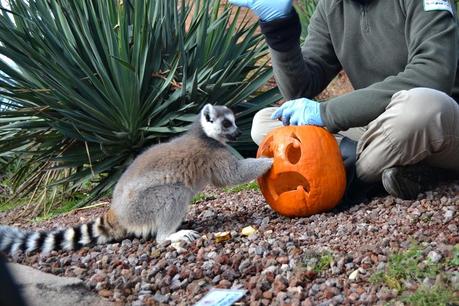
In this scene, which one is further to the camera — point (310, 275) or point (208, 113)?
point (208, 113)

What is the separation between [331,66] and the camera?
16.9ft

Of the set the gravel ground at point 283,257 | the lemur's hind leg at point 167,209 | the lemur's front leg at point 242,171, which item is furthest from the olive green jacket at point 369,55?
the lemur's hind leg at point 167,209

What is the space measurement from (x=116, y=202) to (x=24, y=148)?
3.21m

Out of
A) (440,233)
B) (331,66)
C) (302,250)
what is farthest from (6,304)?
(331,66)

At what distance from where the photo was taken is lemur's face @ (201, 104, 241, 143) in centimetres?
472

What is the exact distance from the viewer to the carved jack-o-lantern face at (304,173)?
4176 mm

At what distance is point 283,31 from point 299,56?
272mm

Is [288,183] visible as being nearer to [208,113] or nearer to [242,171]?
[242,171]

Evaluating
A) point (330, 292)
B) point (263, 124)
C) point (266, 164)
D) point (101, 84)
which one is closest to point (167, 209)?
point (266, 164)

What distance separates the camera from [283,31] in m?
4.59

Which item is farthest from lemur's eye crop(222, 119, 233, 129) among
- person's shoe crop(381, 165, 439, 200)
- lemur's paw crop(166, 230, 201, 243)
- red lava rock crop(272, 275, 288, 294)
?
red lava rock crop(272, 275, 288, 294)

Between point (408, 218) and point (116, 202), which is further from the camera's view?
point (116, 202)

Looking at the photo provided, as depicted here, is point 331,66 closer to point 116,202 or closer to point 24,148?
point 116,202

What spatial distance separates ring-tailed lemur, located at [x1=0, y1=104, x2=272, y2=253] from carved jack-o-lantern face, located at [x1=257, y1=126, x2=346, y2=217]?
13 cm
